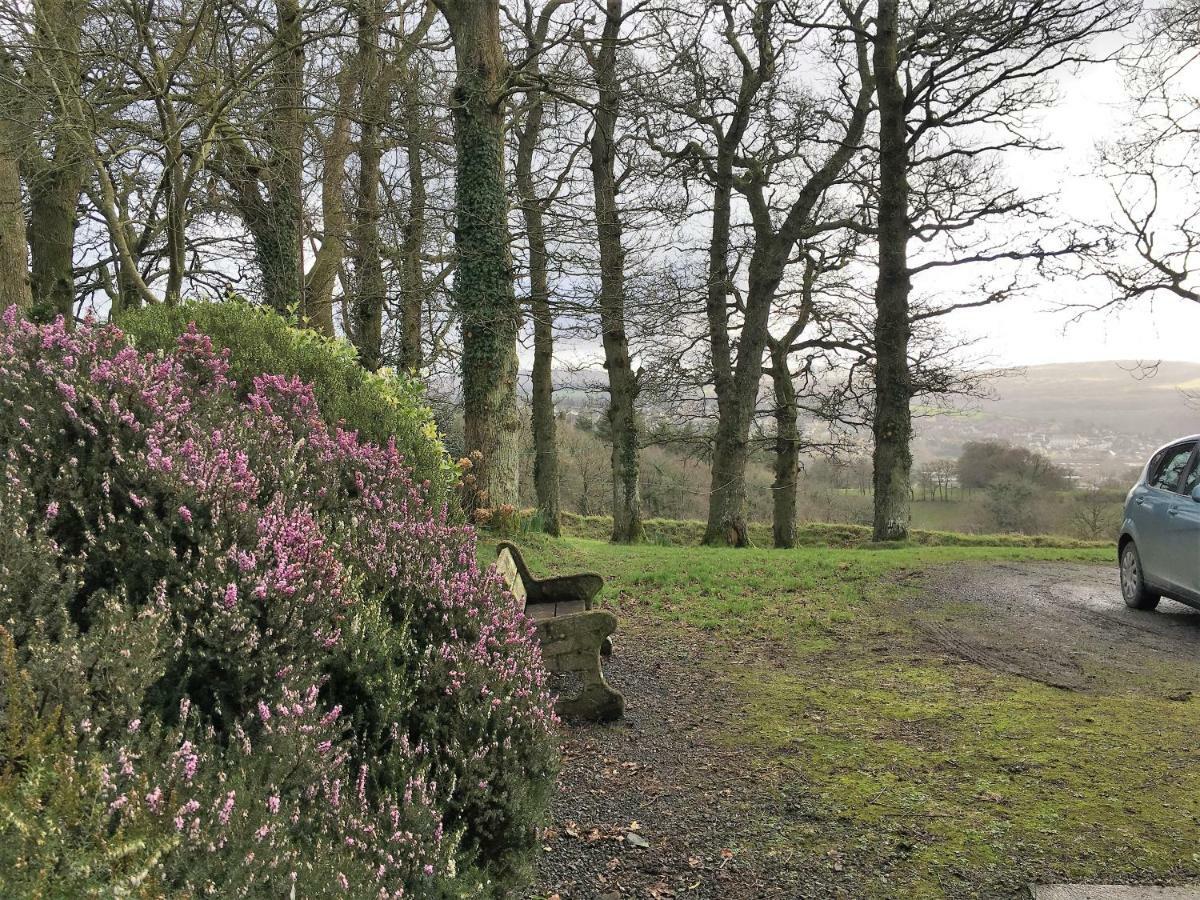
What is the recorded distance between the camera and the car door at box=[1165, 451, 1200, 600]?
281 inches

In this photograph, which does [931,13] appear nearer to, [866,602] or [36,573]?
[866,602]

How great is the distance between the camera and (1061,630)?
7680mm

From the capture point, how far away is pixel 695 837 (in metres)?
3.78

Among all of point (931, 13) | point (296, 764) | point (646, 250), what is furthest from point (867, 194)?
point (296, 764)

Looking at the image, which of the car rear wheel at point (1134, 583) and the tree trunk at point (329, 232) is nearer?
the car rear wheel at point (1134, 583)

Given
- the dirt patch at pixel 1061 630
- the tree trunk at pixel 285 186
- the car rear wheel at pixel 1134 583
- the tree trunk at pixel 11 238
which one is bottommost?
the dirt patch at pixel 1061 630

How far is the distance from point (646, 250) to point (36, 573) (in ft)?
51.7

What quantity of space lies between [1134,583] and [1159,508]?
1.22m

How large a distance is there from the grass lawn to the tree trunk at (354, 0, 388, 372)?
29.5ft

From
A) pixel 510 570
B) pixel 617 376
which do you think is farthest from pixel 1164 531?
pixel 617 376

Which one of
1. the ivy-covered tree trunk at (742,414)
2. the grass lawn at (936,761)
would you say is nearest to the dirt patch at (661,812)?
the grass lawn at (936,761)

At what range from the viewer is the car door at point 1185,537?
23.4 feet

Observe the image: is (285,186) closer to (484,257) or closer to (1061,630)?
(484,257)

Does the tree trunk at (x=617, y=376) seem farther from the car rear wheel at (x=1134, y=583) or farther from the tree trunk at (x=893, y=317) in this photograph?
the car rear wheel at (x=1134, y=583)
